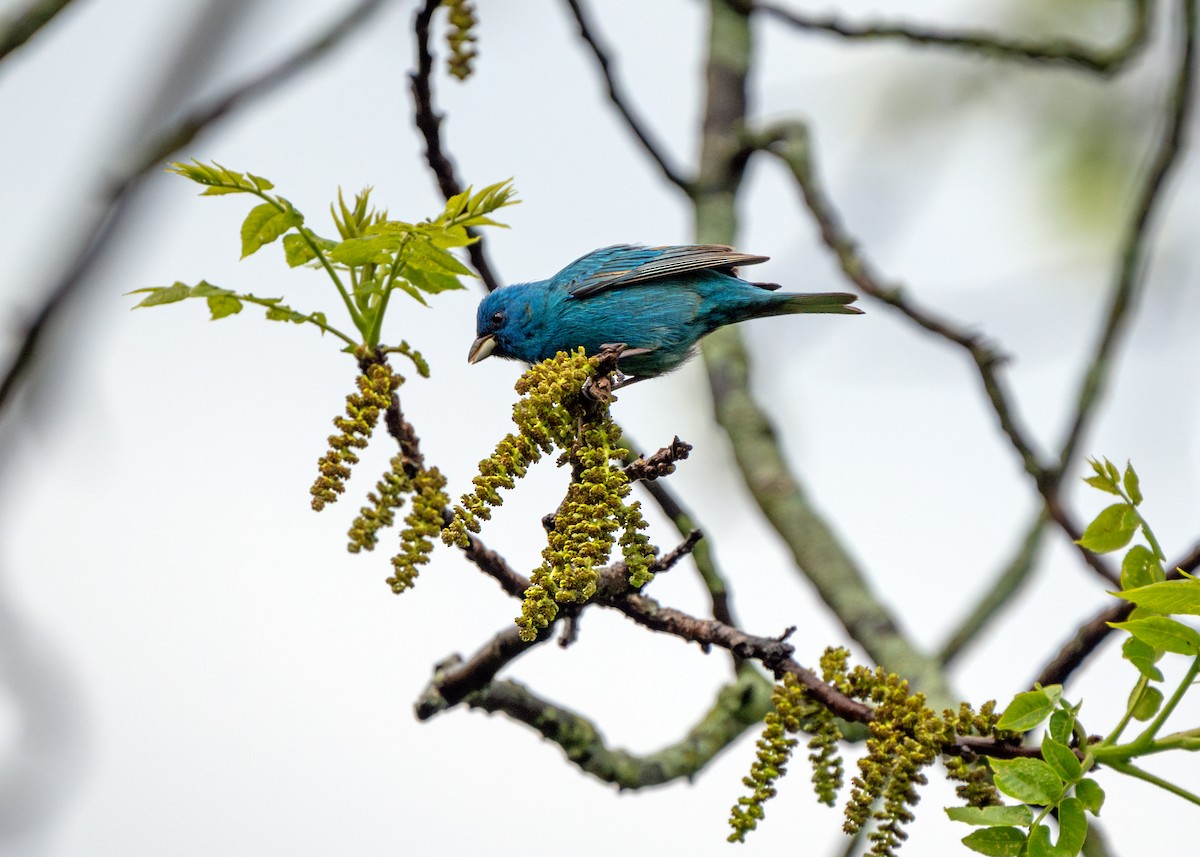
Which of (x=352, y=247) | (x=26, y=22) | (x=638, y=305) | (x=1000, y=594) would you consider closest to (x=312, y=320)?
(x=352, y=247)

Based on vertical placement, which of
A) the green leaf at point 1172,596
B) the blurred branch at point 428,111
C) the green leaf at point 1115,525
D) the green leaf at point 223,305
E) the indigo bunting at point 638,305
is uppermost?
the indigo bunting at point 638,305

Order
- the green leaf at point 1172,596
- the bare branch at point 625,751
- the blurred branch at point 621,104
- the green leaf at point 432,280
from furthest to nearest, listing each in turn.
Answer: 1. the blurred branch at point 621,104
2. the bare branch at point 625,751
3. the green leaf at point 432,280
4. the green leaf at point 1172,596

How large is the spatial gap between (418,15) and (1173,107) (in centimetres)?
454

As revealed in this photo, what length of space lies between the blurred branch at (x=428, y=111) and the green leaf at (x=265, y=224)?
0.70 m

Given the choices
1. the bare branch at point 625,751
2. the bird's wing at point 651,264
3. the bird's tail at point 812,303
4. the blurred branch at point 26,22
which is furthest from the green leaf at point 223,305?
the bird's tail at point 812,303

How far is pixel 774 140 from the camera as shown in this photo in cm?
734

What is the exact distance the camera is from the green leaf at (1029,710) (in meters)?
2.78

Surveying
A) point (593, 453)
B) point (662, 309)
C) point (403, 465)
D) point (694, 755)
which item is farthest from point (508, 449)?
point (662, 309)

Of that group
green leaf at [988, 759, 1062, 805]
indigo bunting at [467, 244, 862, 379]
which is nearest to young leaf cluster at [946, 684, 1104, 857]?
green leaf at [988, 759, 1062, 805]

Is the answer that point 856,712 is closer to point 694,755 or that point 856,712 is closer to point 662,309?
point 694,755

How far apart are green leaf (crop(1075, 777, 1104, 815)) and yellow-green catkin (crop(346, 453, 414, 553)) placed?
1.66 metres

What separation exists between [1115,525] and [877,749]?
0.75 m

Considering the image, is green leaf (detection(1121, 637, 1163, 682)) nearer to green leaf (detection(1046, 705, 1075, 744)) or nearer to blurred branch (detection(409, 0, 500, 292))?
green leaf (detection(1046, 705, 1075, 744))

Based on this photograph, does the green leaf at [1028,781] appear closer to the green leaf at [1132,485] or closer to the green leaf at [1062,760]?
the green leaf at [1062,760]
